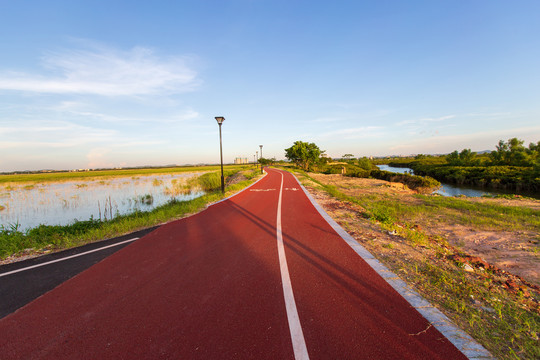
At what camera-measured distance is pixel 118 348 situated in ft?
7.73

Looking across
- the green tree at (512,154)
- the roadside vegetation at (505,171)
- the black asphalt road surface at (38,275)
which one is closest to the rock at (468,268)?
the black asphalt road surface at (38,275)

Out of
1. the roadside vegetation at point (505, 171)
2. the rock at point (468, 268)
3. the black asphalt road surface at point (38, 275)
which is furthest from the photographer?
the roadside vegetation at point (505, 171)

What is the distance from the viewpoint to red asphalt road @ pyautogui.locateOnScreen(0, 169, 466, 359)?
2.27 m

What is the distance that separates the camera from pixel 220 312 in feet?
9.42

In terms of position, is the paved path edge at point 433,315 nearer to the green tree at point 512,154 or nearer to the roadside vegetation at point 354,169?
the roadside vegetation at point 354,169

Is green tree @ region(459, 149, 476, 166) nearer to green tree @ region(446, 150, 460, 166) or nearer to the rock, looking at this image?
green tree @ region(446, 150, 460, 166)

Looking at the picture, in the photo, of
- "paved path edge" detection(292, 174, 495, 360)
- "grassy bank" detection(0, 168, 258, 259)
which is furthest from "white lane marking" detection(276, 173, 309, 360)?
"grassy bank" detection(0, 168, 258, 259)

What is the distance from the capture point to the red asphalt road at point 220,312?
2.27m

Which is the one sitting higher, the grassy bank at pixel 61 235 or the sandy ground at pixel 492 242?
the grassy bank at pixel 61 235

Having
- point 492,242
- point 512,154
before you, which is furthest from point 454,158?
point 492,242

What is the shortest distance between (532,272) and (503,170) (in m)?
36.0

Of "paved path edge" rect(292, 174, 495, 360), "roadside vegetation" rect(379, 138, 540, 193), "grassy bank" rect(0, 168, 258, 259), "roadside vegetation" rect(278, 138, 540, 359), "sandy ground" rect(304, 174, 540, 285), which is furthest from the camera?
"roadside vegetation" rect(379, 138, 540, 193)

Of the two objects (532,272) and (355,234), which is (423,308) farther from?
(532,272)

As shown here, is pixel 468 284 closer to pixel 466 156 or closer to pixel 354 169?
pixel 354 169
